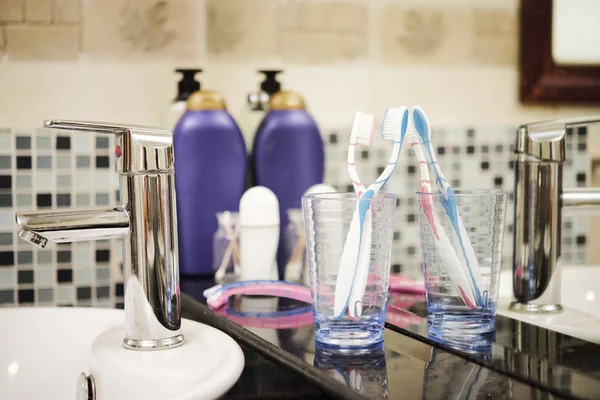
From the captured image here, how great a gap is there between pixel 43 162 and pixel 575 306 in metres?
0.80

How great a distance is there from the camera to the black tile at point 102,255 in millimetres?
1127

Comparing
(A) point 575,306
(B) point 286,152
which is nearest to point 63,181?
(B) point 286,152

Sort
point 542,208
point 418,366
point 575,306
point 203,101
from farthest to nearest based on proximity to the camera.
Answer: point 203,101, point 575,306, point 542,208, point 418,366

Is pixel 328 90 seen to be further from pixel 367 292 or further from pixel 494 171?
pixel 367 292

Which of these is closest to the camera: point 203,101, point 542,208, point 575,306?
point 542,208

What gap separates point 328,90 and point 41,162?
482 millimetres

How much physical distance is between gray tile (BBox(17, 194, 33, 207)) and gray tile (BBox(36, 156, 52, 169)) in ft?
0.16

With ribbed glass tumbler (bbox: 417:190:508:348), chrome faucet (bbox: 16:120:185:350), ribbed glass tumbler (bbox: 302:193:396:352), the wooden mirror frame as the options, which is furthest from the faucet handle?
the wooden mirror frame

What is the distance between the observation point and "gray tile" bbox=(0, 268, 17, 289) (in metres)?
1.09

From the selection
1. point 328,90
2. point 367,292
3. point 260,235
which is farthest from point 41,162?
point 367,292

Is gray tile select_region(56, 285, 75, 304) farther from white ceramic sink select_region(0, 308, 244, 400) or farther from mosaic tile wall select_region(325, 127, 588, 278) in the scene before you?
mosaic tile wall select_region(325, 127, 588, 278)

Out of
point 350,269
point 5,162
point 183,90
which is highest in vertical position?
point 183,90

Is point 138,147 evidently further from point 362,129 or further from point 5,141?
point 5,141

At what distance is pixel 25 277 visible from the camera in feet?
3.62
